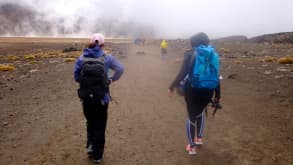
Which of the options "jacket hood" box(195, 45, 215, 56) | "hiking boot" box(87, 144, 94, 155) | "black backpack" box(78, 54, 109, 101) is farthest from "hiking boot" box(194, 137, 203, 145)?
"black backpack" box(78, 54, 109, 101)

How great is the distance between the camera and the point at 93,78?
516cm

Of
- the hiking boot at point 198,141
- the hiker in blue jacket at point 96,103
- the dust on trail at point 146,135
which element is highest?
the hiker in blue jacket at point 96,103

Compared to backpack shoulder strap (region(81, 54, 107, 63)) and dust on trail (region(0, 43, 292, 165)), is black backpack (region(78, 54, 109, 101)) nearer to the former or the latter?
backpack shoulder strap (region(81, 54, 107, 63))

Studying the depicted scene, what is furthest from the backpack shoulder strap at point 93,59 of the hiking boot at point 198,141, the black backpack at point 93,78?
the hiking boot at point 198,141

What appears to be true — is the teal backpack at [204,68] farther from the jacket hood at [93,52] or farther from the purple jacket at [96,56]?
the jacket hood at [93,52]

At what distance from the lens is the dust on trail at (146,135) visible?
6.04 m

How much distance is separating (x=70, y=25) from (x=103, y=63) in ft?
616

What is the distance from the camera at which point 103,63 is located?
5227 mm

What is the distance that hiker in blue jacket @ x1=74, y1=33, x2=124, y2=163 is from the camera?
5.30 metres

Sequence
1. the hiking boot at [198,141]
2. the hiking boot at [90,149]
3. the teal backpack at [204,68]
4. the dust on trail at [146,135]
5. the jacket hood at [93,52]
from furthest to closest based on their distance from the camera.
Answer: the hiking boot at [198,141]
the dust on trail at [146,135]
the hiking boot at [90,149]
the teal backpack at [204,68]
the jacket hood at [93,52]

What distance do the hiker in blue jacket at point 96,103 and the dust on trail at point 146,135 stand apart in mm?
336

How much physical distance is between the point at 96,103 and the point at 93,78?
42 cm

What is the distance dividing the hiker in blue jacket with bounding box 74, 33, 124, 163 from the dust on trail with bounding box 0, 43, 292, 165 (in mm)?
336

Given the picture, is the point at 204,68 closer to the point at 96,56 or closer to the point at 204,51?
the point at 204,51
